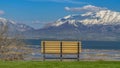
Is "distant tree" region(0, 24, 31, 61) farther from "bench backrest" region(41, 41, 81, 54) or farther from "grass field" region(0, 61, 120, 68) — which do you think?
"grass field" region(0, 61, 120, 68)

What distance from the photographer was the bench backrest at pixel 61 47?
29.4m

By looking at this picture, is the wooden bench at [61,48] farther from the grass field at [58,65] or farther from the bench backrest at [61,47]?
the grass field at [58,65]

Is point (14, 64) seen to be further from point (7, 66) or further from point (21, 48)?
point (21, 48)

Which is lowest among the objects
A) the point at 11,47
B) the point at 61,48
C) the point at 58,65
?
the point at 58,65

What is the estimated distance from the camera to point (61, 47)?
96.4ft

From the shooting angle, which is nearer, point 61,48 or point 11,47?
point 61,48

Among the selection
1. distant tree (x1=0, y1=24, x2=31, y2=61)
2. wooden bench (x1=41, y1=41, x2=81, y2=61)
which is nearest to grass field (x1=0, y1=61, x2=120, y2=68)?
wooden bench (x1=41, y1=41, x2=81, y2=61)

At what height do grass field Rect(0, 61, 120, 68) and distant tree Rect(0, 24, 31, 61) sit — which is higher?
distant tree Rect(0, 24, 31, 61)

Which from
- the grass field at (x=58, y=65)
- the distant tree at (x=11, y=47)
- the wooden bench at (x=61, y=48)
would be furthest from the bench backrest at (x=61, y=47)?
the distant tree at (x=11, y=47)

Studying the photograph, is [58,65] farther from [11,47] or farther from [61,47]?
[11,47]

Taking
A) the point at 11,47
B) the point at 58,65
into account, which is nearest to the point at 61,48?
the point at 58,65

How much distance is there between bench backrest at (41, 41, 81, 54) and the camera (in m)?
29.4

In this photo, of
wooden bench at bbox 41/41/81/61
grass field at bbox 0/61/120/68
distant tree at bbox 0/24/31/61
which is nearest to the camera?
grass field at bbox 0/61/120/68

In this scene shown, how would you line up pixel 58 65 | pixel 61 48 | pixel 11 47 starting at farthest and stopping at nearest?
pixel 11 47 → pixel 61 48 → pixel 58 65
